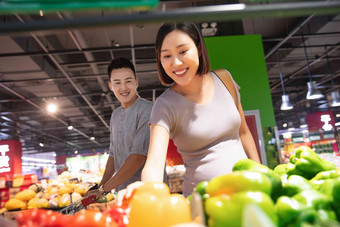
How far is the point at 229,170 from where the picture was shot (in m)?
1.35

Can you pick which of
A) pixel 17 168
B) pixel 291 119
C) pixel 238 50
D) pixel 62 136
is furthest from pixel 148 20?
pixel 291 119

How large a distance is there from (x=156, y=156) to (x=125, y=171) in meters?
0.76

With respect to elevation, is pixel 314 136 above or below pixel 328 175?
above

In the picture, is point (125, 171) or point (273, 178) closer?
point (273, 178)

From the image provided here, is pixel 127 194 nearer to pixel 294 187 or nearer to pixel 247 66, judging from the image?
pixel 294 187

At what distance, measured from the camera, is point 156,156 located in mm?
1162

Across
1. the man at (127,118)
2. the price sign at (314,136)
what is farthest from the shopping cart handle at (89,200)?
the price sign at (314,136)

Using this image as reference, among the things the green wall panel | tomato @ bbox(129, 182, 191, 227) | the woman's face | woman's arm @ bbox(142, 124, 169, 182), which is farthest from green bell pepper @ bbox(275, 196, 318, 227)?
the green wall panel

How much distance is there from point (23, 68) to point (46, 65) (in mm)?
735

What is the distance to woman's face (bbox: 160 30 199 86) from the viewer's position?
1.29m

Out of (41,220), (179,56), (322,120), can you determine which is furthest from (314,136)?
(41,220)

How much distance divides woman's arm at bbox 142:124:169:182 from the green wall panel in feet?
13.0

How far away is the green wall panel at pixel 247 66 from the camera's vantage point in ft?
16.6

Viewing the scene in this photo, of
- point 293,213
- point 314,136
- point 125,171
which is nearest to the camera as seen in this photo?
point 293,213
